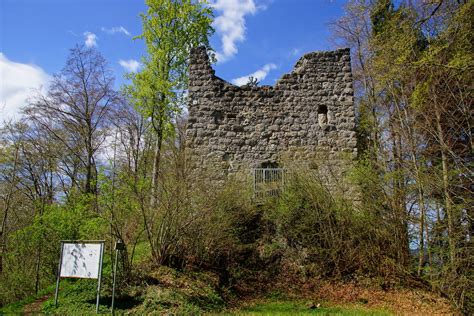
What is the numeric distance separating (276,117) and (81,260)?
675cm

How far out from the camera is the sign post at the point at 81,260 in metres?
6.11

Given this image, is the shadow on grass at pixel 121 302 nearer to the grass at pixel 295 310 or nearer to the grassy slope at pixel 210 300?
the grassy slope at pixel 210 300

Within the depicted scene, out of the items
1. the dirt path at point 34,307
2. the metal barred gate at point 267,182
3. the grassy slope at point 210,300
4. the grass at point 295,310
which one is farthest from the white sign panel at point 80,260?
the metal barred gate at point 267,182

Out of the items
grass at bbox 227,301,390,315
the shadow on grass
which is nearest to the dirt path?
the shadow on grass

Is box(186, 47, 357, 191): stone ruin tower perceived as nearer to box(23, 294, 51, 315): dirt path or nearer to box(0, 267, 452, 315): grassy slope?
box(0, 267, 452, 315): grassy slope

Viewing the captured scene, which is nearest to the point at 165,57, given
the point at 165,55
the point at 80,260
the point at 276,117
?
the point at 165,55

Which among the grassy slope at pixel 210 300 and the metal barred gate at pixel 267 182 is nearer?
the grassy slope at pixel 210 300

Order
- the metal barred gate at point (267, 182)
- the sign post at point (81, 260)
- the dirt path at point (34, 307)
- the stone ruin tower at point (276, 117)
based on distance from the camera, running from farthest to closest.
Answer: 1. the stone ruin tower at point (276, 117)
2. the metal barred gate at point (267, 182)
3. the dirt path at point (34, 307)
4. the sign post at point (81, 260)

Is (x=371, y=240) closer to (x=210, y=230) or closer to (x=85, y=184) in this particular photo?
(x=210, y=230)

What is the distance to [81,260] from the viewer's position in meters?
6.28

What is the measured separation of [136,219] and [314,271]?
4.48 metres

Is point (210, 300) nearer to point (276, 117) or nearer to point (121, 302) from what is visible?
point (121, 302)

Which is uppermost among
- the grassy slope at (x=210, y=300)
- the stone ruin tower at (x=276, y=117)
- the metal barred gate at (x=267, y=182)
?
the stone ruin tower at (x=276, y=117)

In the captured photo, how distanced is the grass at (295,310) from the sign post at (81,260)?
8.60 ft
